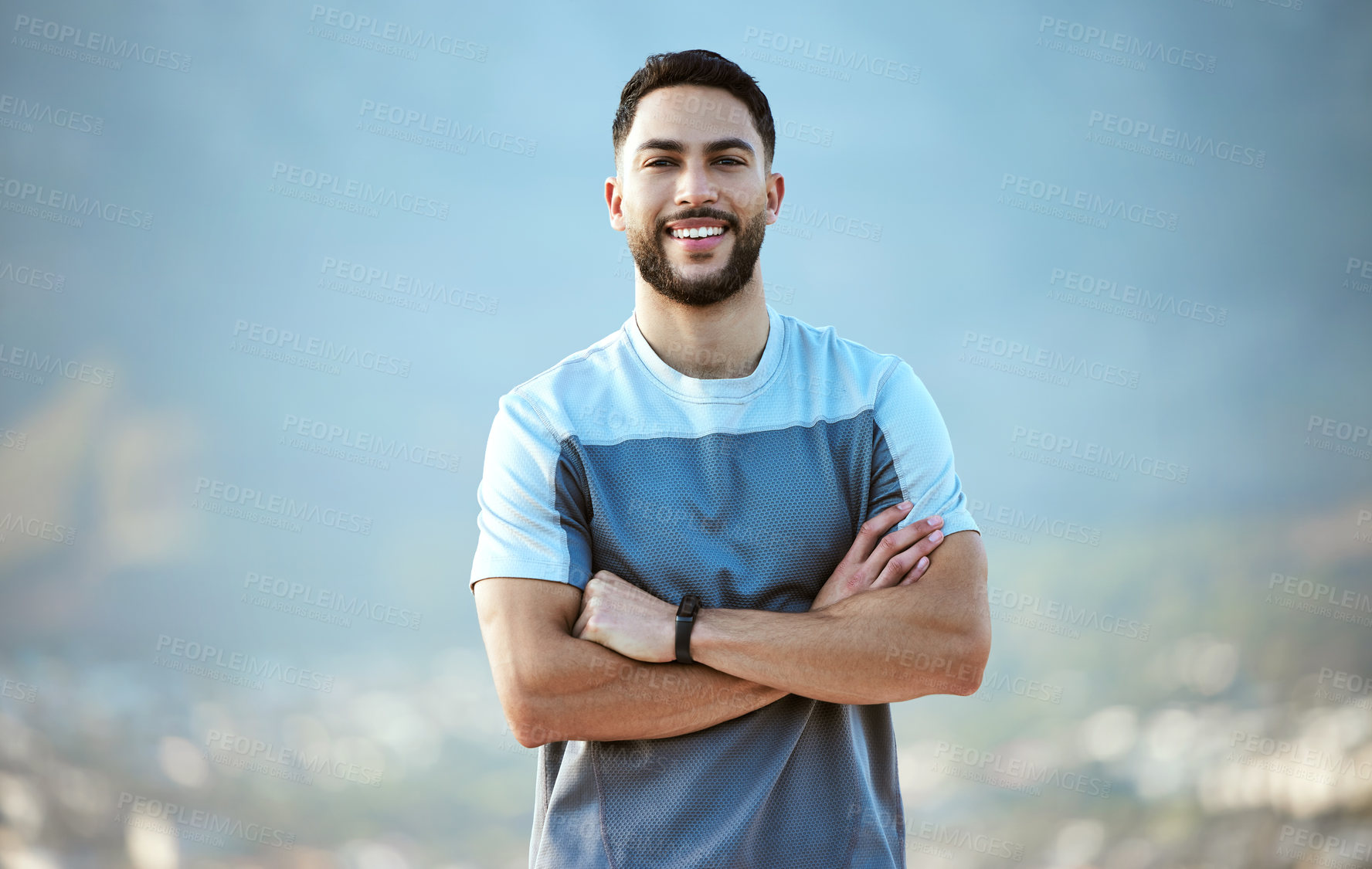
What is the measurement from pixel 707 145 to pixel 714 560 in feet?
2.58

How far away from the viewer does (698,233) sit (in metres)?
1.89

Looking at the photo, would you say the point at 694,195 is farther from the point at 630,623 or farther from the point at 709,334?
the point at 630,623

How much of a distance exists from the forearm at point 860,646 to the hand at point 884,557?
0.08ft

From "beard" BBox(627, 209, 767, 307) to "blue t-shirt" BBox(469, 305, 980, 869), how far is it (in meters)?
0.14

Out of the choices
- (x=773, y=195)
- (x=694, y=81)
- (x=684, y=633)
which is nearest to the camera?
(x=684, y=633)

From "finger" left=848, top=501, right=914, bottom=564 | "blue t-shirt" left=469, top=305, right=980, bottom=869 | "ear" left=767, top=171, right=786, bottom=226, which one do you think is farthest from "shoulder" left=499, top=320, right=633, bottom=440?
"finger" left=848, top=501, right=914, bottom=564

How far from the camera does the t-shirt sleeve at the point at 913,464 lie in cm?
181

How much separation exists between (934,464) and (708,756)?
0.65m

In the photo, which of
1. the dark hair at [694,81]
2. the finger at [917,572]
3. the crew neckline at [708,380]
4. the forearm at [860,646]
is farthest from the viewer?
the dark hair at [694,81]

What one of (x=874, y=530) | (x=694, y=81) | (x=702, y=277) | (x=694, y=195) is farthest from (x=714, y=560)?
(x=694, y=81)

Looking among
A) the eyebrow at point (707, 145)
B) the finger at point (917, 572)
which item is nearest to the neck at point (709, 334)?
the eyebrow at point (707, 145)

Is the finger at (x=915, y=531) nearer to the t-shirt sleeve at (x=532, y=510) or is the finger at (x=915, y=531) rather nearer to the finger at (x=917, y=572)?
the finger at (x=917, y=572)

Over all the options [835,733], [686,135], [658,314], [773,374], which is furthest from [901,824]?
[686,135]

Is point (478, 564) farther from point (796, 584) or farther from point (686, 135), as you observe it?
point (686, 135)
